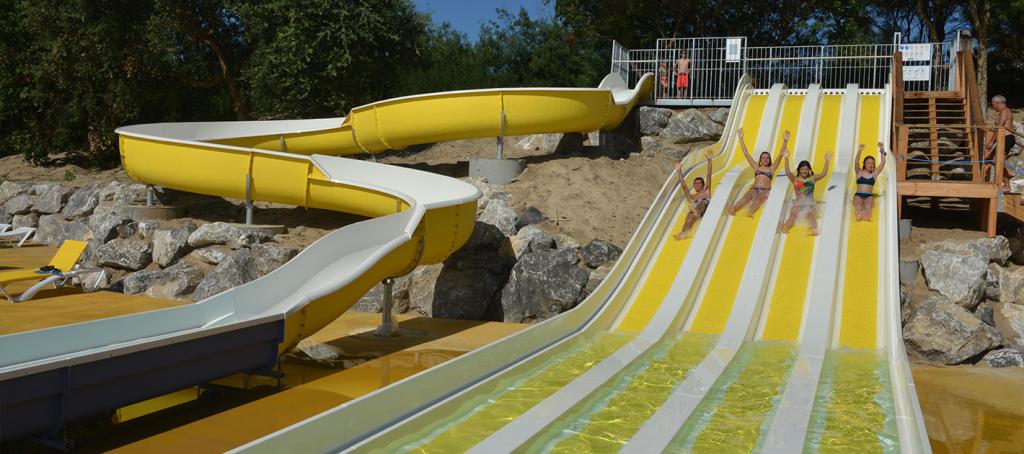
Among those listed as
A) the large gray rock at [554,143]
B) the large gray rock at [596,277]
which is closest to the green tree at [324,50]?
the large gray rock at [554,143]

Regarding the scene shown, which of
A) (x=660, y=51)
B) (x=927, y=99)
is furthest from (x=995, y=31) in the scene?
(x=660, y=51)

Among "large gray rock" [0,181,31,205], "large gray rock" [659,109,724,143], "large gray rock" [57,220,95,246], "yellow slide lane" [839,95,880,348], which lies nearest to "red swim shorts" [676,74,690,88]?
"large gray rock" [659,109,724,143]

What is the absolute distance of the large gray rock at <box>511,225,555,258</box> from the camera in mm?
11320

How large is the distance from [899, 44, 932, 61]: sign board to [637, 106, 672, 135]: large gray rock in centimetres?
513

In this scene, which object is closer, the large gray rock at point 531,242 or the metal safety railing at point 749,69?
the large gray rock at point 531,242

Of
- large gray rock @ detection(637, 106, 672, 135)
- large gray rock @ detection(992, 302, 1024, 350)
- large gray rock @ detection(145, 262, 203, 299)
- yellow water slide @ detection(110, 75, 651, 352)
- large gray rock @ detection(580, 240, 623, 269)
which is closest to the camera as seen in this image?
large gray rock @ detection(992, 302, 1024, 350)

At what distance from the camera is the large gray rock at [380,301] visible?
11141 millimetres

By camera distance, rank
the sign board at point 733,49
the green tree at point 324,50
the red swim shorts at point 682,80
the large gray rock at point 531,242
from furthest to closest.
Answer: the sign board at point 733,49 → the red swim shorts at point 682,80 → the green tree at point 324,50 → the large gray rock at point 531,242

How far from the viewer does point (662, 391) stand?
6.70 m

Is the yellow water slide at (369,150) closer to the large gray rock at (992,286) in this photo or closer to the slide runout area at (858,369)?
the slide runout area at (858,369)

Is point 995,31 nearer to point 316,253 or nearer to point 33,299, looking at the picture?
point 316,253

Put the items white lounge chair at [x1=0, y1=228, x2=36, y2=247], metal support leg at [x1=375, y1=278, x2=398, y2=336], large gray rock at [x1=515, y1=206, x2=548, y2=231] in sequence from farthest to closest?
white lounge chair at [x1=0, y1=228, x2=36, y2=247] < large gray rock at [x1=515, y1=206, x2=548, y2=231] < metal support leg at [x1=375, y1=278, x2=398, y2=336]

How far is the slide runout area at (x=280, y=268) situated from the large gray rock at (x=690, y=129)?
1.11 metres

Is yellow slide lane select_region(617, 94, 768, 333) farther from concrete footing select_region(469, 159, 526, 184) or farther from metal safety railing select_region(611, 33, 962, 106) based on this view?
metal safety railing select_region(611, 33, 962, 106)
